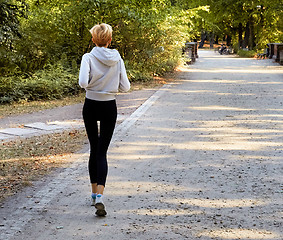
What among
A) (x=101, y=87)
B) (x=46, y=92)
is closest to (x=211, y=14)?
(x=46, y=92)

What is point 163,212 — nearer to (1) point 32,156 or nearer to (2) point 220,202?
(2) point 220,202

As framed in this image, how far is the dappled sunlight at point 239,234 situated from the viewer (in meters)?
4.25

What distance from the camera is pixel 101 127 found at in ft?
16.5

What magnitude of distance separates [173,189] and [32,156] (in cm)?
275

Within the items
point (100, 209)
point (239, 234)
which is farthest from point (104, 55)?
point (239, 234)

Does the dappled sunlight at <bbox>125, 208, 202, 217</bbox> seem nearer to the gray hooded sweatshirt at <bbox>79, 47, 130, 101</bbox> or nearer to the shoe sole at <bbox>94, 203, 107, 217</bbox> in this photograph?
the shoe sole at <bbox>94, 203, 107, 217</bbox>

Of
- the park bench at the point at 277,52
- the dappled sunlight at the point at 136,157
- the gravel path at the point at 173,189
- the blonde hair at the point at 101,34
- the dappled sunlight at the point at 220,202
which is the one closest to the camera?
the gravel path at the point at 173,189

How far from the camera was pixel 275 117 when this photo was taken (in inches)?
439

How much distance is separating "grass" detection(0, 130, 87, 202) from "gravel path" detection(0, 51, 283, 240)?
264mm

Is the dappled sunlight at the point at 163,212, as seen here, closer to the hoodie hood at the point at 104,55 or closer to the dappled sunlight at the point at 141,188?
the dappled sunlight at the point at 141,188

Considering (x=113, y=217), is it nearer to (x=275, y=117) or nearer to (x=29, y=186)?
(x=29, y=186)

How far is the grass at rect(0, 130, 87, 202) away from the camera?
6238 mm

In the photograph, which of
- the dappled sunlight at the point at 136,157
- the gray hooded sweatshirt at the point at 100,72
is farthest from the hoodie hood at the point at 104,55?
the dappled sunlight at the point at 136,157

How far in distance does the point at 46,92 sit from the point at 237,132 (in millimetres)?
7655
